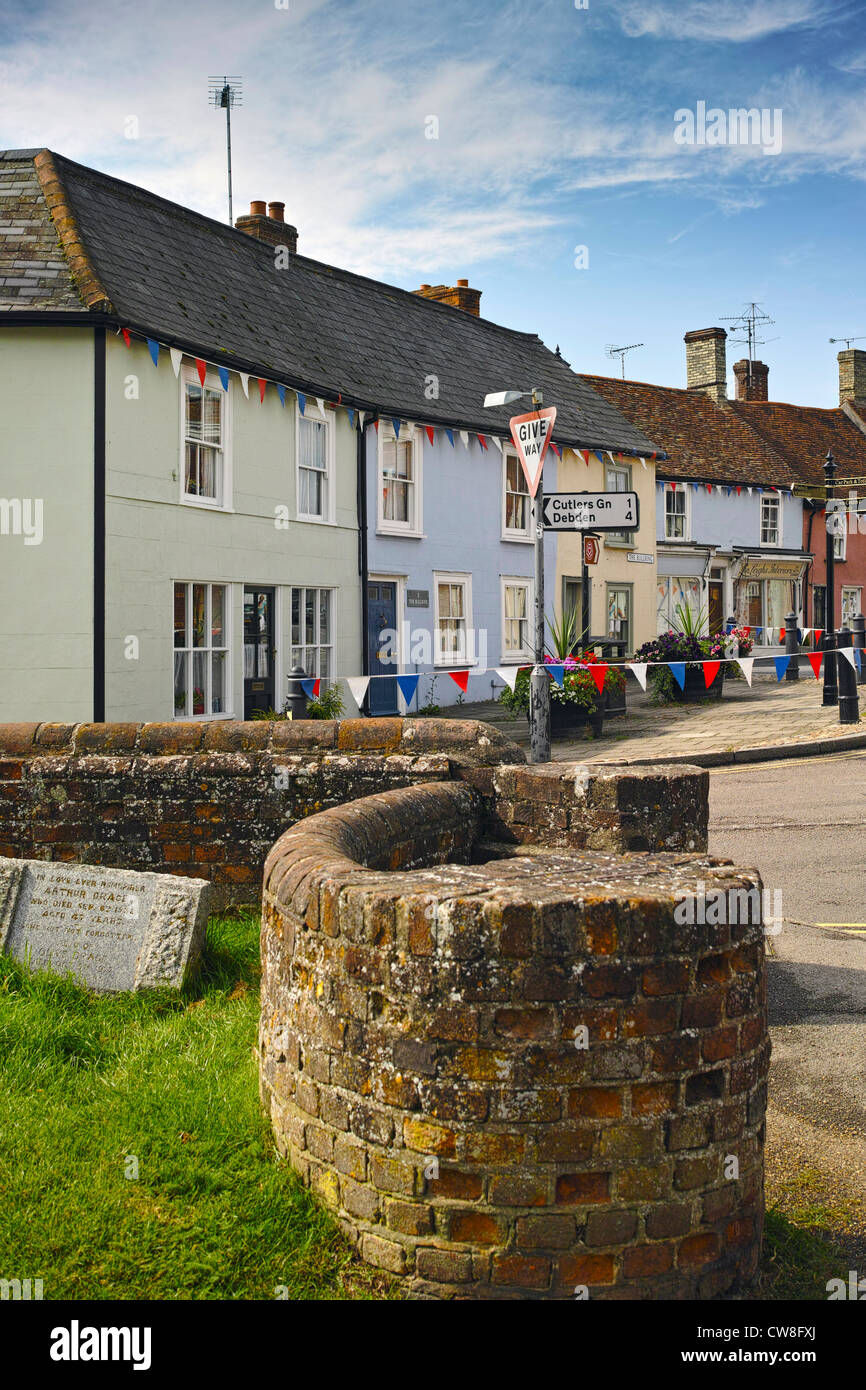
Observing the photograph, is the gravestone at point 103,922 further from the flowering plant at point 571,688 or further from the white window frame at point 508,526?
the white window frame at point 508,526

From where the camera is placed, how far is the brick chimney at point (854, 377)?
4359 cm

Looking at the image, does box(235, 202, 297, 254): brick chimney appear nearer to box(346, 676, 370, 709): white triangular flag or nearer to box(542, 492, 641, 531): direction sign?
box(346, 676, 370, 709): white triangular flag

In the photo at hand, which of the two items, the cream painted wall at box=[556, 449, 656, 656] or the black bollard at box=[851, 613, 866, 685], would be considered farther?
the cream painted wall at box=[556, 449, 656, 656]

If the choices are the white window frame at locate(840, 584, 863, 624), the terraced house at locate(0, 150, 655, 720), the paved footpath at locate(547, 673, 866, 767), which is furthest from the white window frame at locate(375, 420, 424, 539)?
the white window frame at locate(840, 584, 863, 624)

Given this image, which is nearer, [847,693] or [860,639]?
[847,693]

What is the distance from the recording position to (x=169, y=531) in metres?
14.5

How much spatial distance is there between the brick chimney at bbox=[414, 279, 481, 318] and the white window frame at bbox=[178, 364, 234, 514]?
12.9m

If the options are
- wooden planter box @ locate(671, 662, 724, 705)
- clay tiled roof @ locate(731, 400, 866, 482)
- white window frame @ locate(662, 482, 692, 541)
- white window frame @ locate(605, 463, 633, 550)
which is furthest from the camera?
clay tiled roof @ locate(731, 400, 866, 482)

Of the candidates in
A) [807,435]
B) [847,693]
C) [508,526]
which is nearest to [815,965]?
[847,693]

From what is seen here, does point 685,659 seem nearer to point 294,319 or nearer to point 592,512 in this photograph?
point 592,512

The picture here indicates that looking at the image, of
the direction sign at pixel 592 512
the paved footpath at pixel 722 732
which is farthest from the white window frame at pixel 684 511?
the direction sign at pixel 592 512

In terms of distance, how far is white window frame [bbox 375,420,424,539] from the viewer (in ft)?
63.9

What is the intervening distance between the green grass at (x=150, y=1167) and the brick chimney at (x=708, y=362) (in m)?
36.9

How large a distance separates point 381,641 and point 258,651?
354 centimetres
